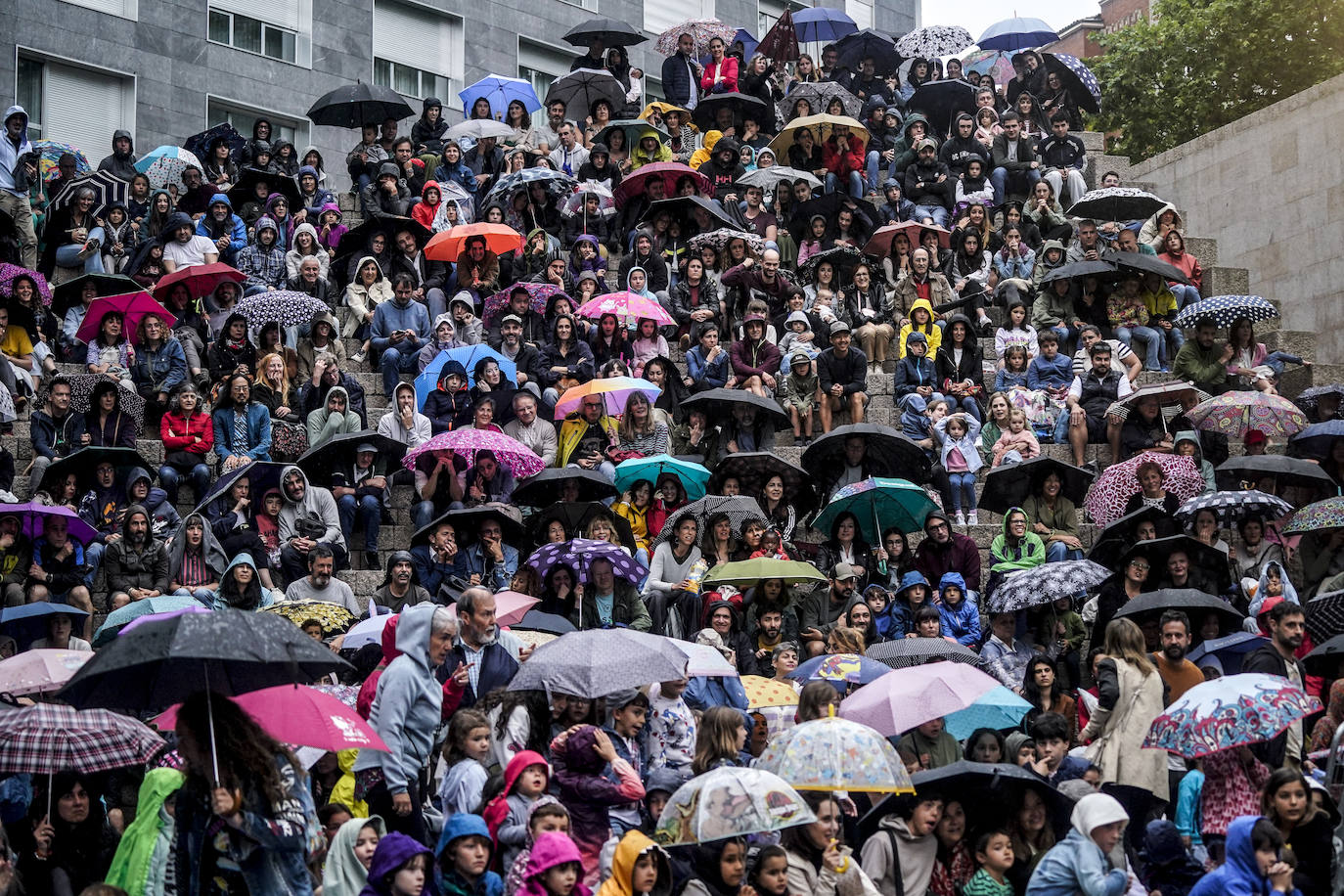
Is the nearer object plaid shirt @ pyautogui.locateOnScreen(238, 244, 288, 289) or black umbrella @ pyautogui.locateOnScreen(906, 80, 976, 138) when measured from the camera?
plaid shirt @ pyautogui.locateOnScreen(238, 244, 288, 289)

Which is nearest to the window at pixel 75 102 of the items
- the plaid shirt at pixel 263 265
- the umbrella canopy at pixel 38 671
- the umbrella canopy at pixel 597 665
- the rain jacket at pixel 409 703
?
the plaid shirt at pixel 263 265

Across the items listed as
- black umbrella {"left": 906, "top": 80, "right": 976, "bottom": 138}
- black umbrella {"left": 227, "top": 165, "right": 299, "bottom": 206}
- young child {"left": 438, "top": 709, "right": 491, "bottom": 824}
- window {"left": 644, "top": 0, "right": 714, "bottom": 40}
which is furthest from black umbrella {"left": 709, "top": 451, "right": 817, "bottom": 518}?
window {"left": 644, "top": 0, "right": 714, "bottom": 40}

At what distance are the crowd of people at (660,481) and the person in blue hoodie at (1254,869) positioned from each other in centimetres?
3

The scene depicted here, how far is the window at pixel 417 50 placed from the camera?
34.5m

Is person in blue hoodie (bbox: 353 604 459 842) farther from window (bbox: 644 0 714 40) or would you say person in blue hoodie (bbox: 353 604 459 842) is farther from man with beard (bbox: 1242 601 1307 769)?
window (bbox: 644 0 714 40)

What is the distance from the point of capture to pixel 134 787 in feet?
39.5

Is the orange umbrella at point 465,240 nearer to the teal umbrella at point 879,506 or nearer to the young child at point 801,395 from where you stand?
the young child at point 801,395

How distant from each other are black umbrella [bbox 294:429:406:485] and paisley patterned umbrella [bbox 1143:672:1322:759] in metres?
8.80

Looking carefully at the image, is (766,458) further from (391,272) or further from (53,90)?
(53,90)

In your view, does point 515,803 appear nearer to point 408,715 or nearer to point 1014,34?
point 408,715

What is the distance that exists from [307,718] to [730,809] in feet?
7.00

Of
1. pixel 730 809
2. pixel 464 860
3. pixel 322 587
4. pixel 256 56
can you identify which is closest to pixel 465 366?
pixel 322 587

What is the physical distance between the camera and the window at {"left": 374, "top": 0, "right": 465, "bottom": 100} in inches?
1357

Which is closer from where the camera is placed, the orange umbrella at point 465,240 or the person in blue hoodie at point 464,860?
the person in blue hoodie at point 464,860
